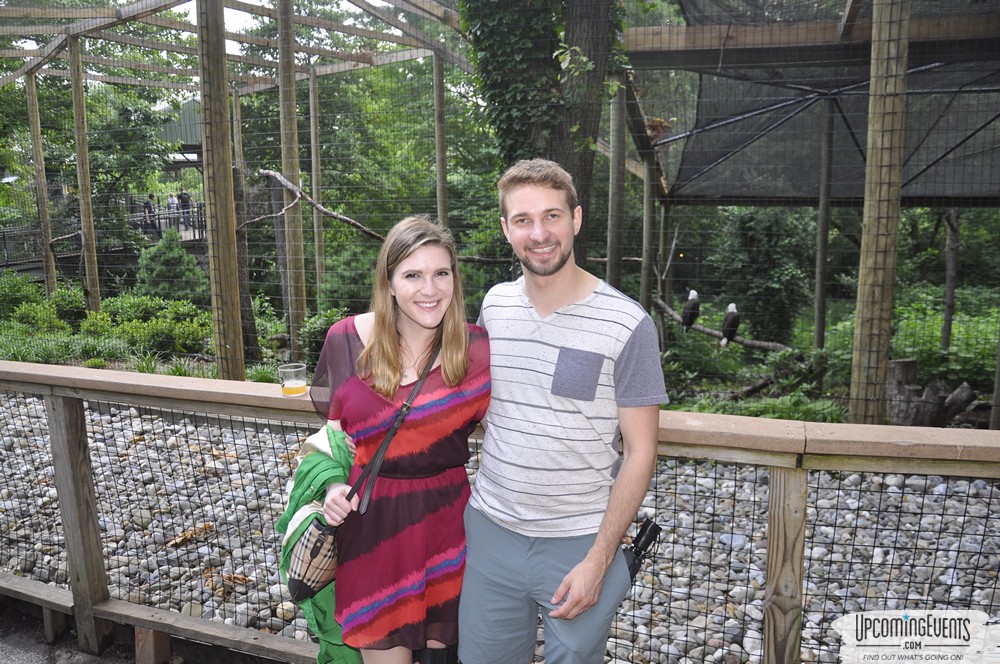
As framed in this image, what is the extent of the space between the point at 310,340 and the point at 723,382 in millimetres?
4789

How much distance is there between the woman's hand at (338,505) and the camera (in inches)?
61.2

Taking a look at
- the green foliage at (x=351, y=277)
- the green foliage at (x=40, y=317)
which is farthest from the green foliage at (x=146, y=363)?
the green foliage at (x=351, y=277)

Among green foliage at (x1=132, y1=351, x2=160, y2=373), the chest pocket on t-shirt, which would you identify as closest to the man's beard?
the chest pocket on t-shirt

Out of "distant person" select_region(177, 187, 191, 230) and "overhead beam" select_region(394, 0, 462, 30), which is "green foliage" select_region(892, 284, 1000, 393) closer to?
"overhead beam" select_region(394, 0, 462, 30)

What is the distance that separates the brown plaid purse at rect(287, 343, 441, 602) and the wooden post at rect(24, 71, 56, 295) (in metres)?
9.90

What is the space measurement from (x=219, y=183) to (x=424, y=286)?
334 cm

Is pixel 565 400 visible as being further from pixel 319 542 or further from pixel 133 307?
pixel 133 307

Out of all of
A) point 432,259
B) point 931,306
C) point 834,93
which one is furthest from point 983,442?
point 931,306

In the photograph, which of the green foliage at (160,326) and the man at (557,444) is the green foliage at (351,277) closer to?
the green foliage at (160,326)

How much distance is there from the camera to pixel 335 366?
5.51ft

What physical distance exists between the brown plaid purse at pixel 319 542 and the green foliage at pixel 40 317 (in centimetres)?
874

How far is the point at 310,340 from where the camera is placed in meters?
7.00

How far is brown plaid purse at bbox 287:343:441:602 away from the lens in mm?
1586

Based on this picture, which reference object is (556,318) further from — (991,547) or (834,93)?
(834,93)
